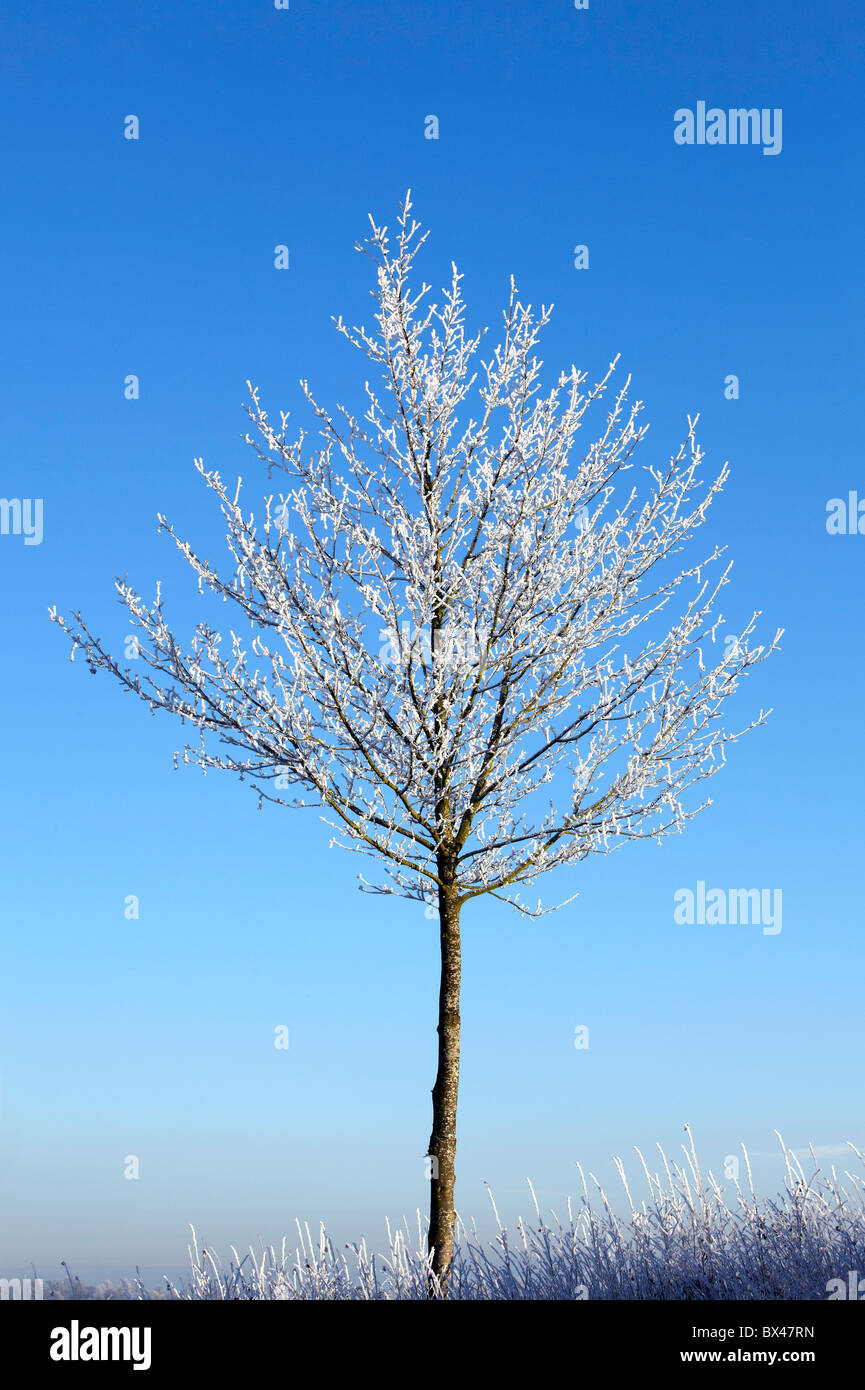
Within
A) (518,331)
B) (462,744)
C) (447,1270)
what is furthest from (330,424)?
(447,1270)

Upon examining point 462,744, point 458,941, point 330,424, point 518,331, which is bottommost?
point 458,941

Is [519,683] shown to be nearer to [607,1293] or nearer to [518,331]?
[518,331]

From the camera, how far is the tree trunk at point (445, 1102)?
24.8 ft

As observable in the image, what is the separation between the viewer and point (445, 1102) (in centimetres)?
779

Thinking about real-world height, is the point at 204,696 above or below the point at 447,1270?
above

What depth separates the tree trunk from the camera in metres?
7.56
